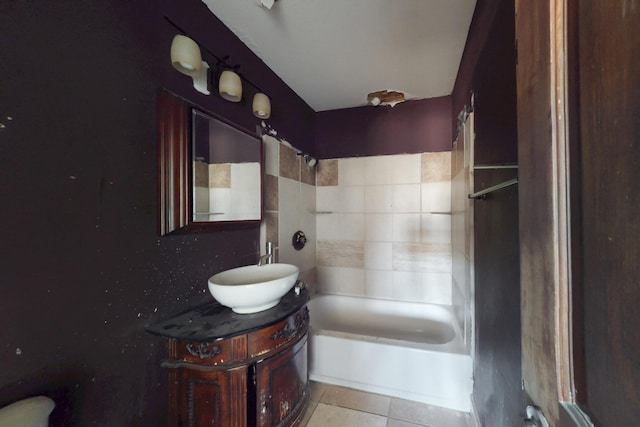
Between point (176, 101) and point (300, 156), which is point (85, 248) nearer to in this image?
point (176, 101)

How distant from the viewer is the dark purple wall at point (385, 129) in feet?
7.57

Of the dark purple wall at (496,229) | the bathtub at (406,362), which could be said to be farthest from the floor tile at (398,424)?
the dark purple wall at (496,229)

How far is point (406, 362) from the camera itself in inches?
64.8

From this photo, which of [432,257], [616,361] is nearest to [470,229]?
[432,257]

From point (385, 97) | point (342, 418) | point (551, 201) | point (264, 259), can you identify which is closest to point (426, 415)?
point (342, 418)

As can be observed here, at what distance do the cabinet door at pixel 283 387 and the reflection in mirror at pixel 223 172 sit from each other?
79 centimetres

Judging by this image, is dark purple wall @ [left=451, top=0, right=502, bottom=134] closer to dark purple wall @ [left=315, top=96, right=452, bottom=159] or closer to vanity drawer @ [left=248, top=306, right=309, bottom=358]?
dark purple wall @ [left=315, top=96, right=452, bottom=159]

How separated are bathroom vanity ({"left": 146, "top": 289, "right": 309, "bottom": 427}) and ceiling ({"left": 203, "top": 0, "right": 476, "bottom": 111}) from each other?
157 cm

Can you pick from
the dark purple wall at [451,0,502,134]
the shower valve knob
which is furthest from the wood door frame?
the shower valve knob

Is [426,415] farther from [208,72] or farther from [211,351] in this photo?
[208,72]

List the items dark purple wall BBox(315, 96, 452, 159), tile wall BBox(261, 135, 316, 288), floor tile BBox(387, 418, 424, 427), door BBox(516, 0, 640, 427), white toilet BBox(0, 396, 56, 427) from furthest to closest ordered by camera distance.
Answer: dark purple wall BBox(315, 96, 452, 159) → tile wall BBox(261, 135, 316, 288) → floor tile BBox(387, 418, 424, 427) → white toilet BBox(0, 396, 56, 427) → door BBox(516, 0, 640, 427)

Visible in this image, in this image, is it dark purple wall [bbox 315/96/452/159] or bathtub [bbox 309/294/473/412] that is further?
dark purple wall [bbox 315/96/452/159]

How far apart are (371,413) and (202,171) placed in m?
1.77

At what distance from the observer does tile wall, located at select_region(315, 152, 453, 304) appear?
7.53 ft
